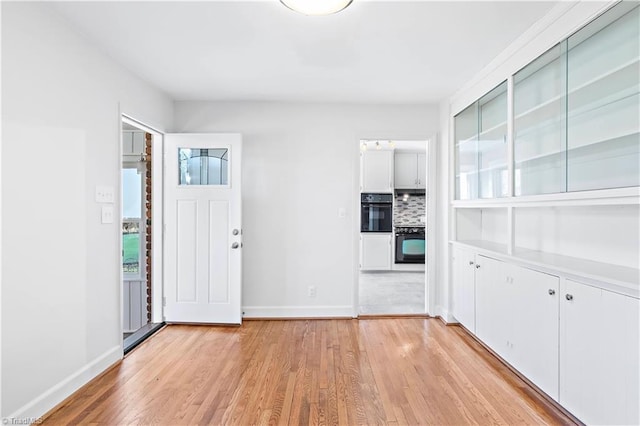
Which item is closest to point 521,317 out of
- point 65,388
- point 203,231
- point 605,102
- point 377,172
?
point 605,102

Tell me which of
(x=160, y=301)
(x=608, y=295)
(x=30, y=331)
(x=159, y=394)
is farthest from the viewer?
(x=160, y=301)

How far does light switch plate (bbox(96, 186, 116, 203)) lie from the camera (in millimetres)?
2531

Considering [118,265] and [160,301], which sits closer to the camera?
[118,265]

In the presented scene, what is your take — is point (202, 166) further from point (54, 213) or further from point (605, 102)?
point (605, 102)

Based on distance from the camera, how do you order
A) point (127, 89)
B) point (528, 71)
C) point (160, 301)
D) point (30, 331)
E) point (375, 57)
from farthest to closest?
point (160, 301) → point (127, 89) → point (375, 57) → point (528, 71) → point (30, 331)

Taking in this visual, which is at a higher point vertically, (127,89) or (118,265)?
(127,89)

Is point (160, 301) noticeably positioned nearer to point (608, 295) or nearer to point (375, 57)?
point (375, 57)

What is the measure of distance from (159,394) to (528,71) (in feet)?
11.4

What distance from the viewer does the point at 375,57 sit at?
269cm

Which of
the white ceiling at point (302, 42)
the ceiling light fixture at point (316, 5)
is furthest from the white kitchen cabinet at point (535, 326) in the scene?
the ceiling light fixture at point (316, 5)

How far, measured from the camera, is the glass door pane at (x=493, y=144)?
9.09 ft

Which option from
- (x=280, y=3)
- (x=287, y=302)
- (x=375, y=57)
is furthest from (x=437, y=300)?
(x=280, y=3)

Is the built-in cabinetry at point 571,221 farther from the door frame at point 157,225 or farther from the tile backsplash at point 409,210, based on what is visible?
the tile backsplash at point 409,210

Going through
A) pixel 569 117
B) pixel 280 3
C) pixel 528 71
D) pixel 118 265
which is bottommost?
pixel 118 265
